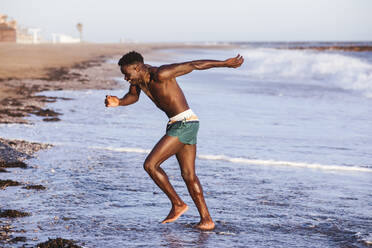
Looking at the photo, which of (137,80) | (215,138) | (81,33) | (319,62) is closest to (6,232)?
(137,80)

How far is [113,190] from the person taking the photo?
6371 millimetres

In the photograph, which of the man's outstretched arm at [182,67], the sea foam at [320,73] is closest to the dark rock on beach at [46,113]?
the man's outstretched arm at [182,67]

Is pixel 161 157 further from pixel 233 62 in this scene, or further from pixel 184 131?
pixel 233 62

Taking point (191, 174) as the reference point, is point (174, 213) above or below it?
below

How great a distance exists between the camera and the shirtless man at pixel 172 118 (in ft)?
16.5

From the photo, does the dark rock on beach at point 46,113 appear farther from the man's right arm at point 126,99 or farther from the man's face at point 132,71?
the man's face at point 132,71

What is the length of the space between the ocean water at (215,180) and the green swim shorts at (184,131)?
2.78ft

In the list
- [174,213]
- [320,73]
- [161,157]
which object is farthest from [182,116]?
[320,73]

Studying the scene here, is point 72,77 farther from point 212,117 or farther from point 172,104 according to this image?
point 172,104

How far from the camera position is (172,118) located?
17.3 ft

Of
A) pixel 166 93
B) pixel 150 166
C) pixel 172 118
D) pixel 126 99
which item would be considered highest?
pixel 166 93

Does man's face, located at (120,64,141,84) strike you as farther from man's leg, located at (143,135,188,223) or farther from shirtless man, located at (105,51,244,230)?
man's leg, located at (143,135,188,223)

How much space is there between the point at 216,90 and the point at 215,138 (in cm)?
966

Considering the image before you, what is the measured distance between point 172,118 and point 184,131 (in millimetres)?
194
